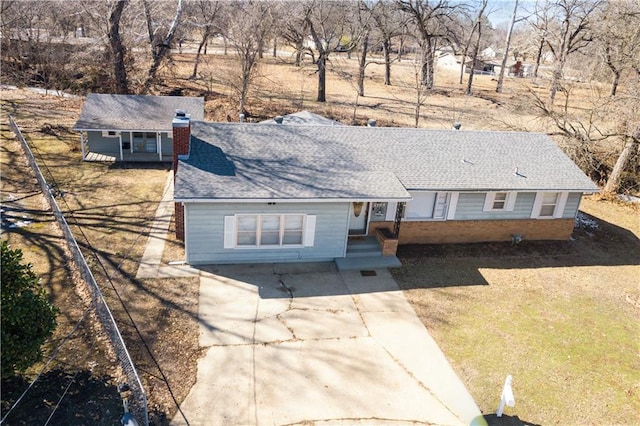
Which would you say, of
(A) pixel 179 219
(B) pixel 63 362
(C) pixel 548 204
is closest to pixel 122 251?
(A) pixel 179 219

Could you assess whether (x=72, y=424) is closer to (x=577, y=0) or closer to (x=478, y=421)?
(x=478, y=421)

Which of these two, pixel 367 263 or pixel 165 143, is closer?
pixel 367 263

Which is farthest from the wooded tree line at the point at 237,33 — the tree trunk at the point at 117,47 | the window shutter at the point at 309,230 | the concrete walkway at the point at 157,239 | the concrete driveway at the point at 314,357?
the concrete driveway at the point at 314,357

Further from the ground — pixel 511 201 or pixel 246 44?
pixel 246 44

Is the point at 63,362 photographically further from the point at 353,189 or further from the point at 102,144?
the point at 102,144

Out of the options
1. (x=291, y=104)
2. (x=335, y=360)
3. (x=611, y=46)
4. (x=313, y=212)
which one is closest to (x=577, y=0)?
(x=611, y=46)

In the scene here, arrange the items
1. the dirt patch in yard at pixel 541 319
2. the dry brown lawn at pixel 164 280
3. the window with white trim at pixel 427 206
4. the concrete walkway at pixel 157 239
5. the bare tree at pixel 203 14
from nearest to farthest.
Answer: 1. the dirt patch in yard at pixel 541 319
2. the dry brown lawn at pixel 164 280
3. the concrete walkway at pixel 157 239
4. the window with white trim at pixel 427 206
5. the bare tree at pixel 203 14

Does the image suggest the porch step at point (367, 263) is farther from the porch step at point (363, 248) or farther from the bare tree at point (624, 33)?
the bare tree at point (624, 33)

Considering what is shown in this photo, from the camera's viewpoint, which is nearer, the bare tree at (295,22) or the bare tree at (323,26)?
the bare tree at (323,26)
